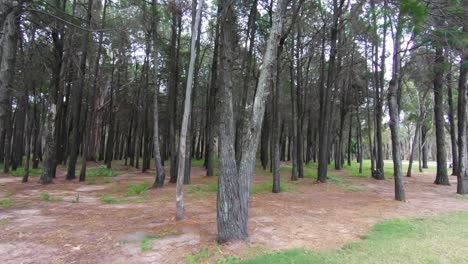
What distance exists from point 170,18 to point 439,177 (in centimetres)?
1544

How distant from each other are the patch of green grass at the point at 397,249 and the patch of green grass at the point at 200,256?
2.28 feet

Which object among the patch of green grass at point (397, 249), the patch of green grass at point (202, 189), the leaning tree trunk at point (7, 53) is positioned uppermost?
the leaning tree trunk at point (7, 53)

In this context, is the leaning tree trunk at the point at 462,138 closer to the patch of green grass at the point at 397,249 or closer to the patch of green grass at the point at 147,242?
the patch of green grass at the point at 397,249

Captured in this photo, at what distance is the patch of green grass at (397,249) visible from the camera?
493cm

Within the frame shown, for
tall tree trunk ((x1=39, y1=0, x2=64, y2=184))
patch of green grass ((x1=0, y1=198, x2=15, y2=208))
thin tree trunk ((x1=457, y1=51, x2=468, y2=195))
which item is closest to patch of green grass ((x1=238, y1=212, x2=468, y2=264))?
thin tree trunk ((x1=457, y1=51, x2=468, y2=195))

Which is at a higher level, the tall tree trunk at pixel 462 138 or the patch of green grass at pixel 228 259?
the tall tree trunk at pixel 462 138

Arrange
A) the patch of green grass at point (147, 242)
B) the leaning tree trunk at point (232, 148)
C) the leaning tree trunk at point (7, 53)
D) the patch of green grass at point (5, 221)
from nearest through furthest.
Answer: the patch of green grass at point (147, 242)
the leaning tree trunk at point (232, 148)
the patch of green grass at point (5, 221)
the leaning tree trunk at point (7, 53)

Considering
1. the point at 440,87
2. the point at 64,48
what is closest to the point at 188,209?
the point at 64,48

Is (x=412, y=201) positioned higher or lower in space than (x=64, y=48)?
lower

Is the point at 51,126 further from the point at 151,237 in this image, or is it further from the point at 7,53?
the point at 151,237

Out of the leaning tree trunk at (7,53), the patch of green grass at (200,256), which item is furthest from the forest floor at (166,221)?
the leaning tree trunk at (7,53)

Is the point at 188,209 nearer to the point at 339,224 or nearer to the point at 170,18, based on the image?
the point at 339,224

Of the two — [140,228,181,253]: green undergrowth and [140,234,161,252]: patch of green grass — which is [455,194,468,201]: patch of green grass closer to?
[140,228,181,253]: green undergrowth

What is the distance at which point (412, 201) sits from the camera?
35.7ft
